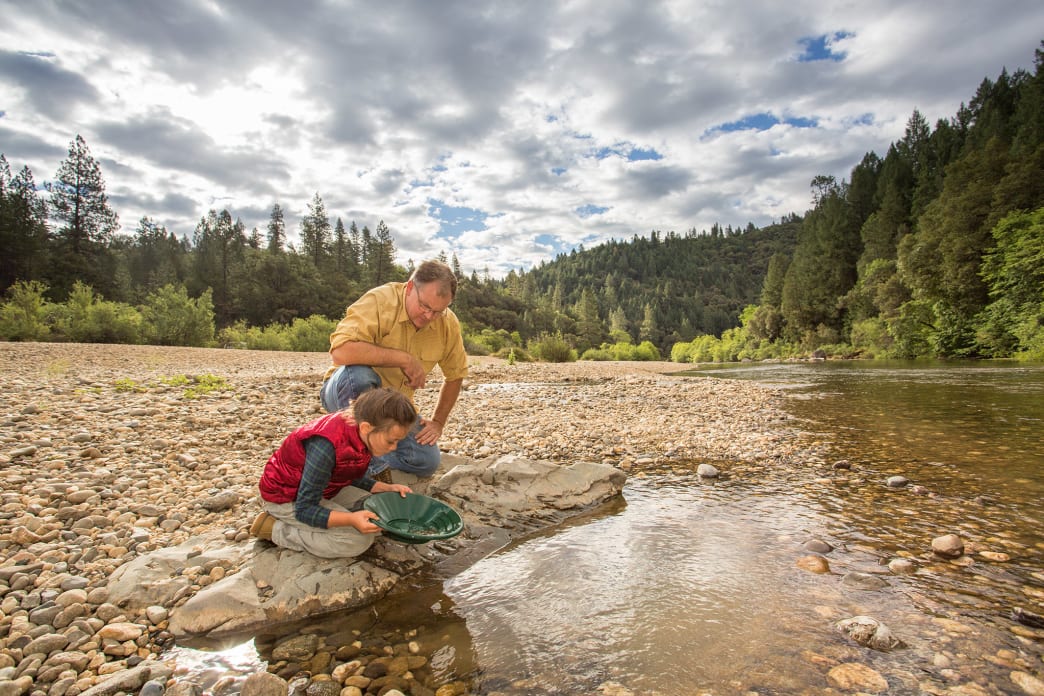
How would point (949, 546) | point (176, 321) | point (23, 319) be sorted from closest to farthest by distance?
point (949, 546) → point (23, 319) → point (176, 321)

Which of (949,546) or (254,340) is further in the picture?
(254,340)

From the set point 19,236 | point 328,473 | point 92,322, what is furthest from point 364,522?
point 19,236

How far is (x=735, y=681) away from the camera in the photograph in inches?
76.8

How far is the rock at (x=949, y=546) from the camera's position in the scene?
9.84 ft

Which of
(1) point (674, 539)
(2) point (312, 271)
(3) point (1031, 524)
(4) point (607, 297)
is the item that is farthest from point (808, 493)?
(4) point (607, 297)

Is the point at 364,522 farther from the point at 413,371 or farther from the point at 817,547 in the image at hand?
the point at 817,547

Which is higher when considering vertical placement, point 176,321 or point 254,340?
point 176,321

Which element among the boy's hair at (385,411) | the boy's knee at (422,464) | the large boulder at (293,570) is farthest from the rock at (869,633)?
the boy's knee at (422,464)

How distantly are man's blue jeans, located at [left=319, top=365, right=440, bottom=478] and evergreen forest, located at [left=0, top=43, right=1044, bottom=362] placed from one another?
21.6 metres

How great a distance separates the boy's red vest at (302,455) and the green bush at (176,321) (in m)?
24.1

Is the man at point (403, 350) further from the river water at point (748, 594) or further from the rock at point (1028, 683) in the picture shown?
the rock at point (1028, 683)

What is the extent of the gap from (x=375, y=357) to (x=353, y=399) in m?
0.35

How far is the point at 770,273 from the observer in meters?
65.7

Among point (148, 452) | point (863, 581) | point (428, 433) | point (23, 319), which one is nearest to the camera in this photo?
point (863, 581)
